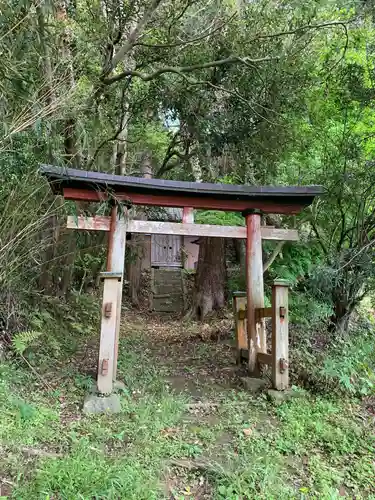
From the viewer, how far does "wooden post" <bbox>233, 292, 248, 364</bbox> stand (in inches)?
226

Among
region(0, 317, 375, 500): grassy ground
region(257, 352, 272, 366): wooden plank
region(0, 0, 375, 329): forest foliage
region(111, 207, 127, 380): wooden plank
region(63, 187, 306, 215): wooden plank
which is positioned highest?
region(0, 0, 375, 329): forest foliage

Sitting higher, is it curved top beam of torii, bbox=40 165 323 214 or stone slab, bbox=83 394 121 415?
curved top beam of torii, bbox=40 165 323 214

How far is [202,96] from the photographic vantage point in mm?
6559

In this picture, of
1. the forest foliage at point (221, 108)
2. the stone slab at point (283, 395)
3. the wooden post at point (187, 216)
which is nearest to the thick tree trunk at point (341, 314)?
the forest foliage at point (221, 108)

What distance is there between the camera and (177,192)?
503cm

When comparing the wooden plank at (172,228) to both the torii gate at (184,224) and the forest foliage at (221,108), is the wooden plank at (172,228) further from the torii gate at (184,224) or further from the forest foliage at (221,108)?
the forest foliage at (221,108)

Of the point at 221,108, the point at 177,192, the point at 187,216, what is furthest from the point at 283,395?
the point at 221,108

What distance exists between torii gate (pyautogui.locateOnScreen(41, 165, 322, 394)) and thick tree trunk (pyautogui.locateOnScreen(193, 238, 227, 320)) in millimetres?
3504

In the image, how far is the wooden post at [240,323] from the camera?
5.75 m

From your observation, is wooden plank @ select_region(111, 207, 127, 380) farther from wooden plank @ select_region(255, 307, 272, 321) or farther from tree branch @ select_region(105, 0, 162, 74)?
tree branch @ select_region(105, 0, 162, 74)

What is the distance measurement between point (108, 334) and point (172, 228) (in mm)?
1565

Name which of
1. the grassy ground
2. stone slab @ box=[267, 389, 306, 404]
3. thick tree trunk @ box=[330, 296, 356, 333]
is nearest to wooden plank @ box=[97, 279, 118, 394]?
the grassy ground

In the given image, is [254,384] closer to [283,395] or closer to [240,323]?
[283,395]

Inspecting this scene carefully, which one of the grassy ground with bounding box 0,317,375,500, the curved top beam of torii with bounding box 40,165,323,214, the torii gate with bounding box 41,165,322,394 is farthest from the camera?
the curved top beam of torii with bounding box 40,165,323,214
